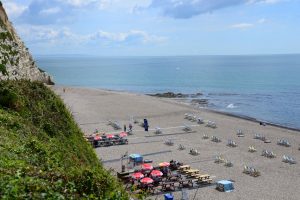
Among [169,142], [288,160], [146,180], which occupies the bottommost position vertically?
[288,160]

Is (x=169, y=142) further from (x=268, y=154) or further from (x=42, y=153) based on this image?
(x=42, y=153)

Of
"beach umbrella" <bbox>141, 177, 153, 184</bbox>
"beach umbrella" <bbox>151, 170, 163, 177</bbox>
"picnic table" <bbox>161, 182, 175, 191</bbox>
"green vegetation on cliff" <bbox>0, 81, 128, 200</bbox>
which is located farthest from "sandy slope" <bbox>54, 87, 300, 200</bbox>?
"green vegetation on cliff" <bbox>0, 81, 128, 200</bbox>

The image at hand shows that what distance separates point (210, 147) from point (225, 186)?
1294cm

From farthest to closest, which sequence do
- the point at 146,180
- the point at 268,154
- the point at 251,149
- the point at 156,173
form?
the point at 251,149
the point at 268,154
the point at 156,173
the point at 146,180

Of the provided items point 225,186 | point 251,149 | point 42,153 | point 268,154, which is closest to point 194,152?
point 251,149

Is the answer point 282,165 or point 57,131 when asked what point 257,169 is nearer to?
point 282,165

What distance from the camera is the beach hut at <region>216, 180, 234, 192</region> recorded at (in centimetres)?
2500

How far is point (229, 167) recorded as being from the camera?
102ft

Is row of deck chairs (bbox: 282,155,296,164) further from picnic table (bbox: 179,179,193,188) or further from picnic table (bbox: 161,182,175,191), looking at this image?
picnic table (bbox: 161,182,175,191)

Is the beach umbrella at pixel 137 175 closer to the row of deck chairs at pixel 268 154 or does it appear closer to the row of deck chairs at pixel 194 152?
the row of deck chairs at pixel 194 152

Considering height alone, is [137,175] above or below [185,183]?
above

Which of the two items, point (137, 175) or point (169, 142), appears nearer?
point (137, 175)

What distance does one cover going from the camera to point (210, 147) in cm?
3788

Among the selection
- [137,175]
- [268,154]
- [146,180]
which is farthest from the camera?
[268,154]
